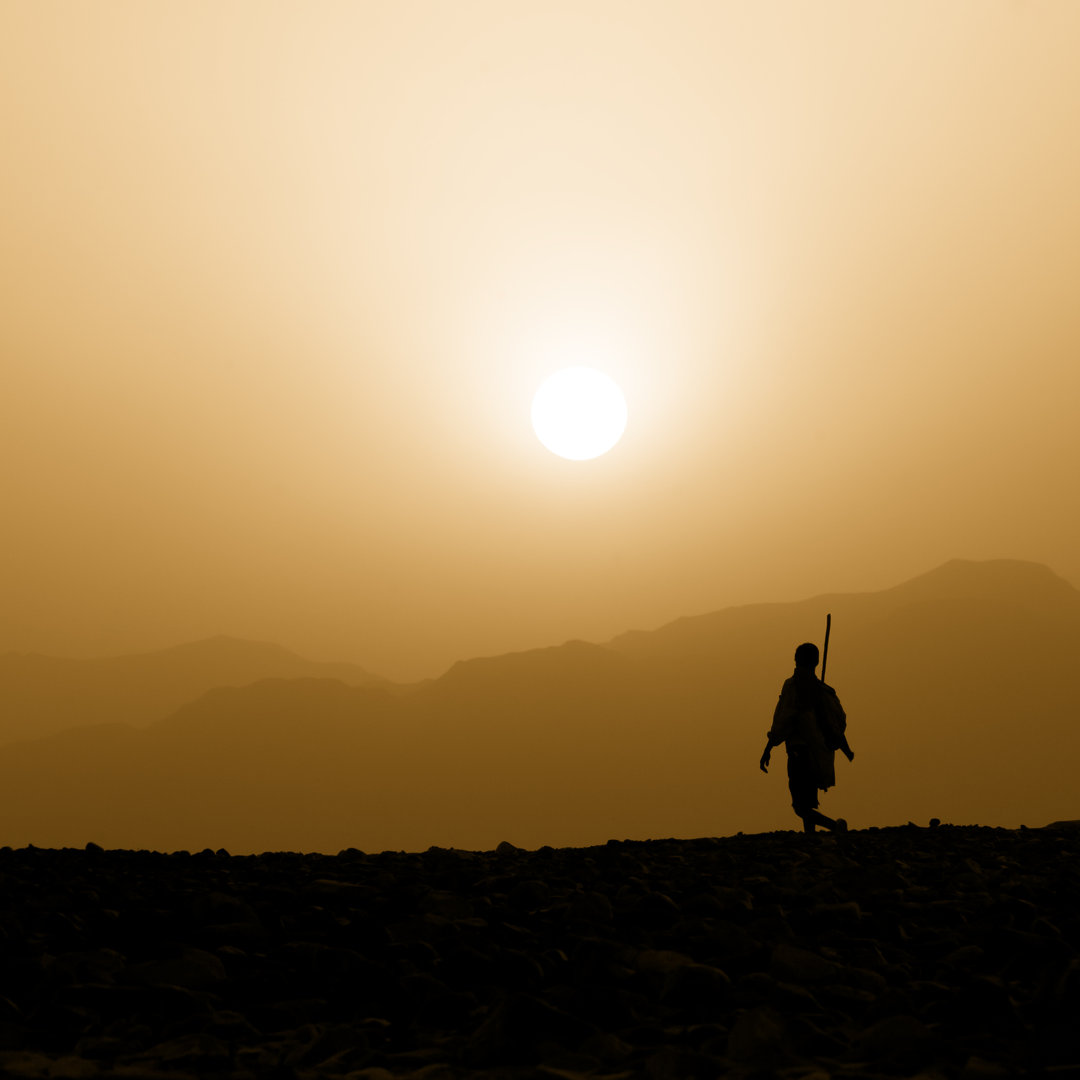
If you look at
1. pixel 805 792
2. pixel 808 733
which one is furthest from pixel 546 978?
pixel 805 792

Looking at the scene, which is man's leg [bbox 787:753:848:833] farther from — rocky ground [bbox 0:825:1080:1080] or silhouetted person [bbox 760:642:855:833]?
rocky ground [bbox 0:825:1080:1080]

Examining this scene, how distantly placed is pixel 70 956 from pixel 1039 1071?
3644 mm

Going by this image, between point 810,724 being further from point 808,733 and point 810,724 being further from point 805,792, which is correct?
point 805,792

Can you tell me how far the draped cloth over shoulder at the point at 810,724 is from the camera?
535 inches

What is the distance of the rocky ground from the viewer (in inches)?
125

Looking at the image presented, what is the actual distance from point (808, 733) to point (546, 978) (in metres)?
9.99

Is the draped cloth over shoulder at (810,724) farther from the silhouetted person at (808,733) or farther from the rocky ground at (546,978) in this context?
the rocky ground at (546,978)

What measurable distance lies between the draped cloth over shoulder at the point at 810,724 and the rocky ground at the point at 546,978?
6482 millimetres

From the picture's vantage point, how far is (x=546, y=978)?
427cm

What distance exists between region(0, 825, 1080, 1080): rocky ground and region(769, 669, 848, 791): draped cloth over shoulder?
21.3 feet

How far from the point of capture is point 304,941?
473 cm

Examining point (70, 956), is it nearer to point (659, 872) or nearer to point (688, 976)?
point (688, 976)

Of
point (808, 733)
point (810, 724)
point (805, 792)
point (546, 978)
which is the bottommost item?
point (546, 978)

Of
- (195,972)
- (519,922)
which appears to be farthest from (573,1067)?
(519,922)
